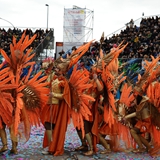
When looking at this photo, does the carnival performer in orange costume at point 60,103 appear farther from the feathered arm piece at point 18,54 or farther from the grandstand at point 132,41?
the grandstand at point 132,41

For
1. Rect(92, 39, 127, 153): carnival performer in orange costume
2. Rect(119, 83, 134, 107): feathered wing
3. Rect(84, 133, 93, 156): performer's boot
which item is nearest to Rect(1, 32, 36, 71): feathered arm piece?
Rect(92, 39, 127, 153): carnival performer in orange costume

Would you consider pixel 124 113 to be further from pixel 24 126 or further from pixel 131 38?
pixel 131 38

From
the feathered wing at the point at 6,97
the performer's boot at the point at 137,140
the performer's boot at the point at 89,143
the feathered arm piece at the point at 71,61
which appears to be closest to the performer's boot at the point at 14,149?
the feathered wing at the point at 6,97

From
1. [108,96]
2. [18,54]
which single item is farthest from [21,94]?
[108,96]

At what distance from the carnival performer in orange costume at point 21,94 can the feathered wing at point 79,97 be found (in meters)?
0.39

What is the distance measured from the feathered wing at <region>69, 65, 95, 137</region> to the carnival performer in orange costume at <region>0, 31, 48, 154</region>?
0.39 meters

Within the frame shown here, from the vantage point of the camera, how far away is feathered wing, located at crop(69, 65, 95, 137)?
12.7 feet

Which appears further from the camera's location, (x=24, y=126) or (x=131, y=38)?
(x=131, y=38)

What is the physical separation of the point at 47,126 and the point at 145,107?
1449mm

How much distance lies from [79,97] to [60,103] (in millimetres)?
328

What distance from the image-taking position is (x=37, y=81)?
380 cm

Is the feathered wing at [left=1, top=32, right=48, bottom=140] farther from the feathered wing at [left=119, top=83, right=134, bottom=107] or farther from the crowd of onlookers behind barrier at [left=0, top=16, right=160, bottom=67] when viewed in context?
the crowd of onlookers behind barrier at [left=0, top=16, right=160, bottom=67]

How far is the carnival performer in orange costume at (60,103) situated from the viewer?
3.91 m

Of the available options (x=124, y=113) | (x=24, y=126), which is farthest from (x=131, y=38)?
(x=24, y=126)
